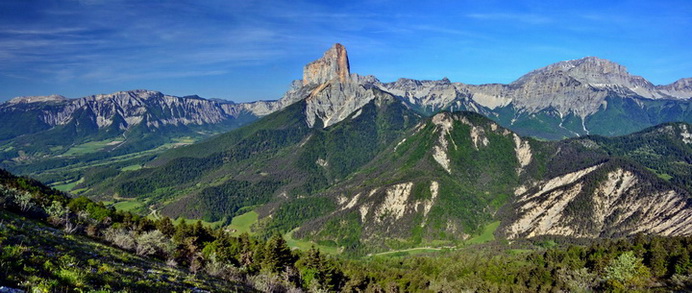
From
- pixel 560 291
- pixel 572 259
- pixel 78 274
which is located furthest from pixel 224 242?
pixel 572 259

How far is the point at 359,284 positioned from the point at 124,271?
3410 inches

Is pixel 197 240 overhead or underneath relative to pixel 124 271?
underneath

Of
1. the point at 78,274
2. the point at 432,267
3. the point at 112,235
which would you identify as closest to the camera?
the point at 78,274

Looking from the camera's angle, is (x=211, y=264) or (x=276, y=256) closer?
(x=211, y=264)

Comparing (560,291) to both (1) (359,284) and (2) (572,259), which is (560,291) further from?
(1) (359,284)

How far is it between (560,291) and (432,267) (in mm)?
59668

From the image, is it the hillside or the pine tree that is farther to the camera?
the pine tree

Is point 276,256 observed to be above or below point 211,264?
below

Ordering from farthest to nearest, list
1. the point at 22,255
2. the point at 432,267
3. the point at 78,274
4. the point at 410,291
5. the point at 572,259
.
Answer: the point at 432,267 < the point at 572,259 < the point at 410,291 < the point at 22,255 < the point at 78,274

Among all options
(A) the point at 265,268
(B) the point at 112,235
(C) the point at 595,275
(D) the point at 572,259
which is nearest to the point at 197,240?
(A) the point at 265,268

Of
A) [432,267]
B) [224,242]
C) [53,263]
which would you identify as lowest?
[432,267]

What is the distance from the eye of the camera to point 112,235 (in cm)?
5875

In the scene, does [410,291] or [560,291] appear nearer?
[560,291]

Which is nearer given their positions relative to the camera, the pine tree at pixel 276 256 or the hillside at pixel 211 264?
the hillside at pixel 211 264
